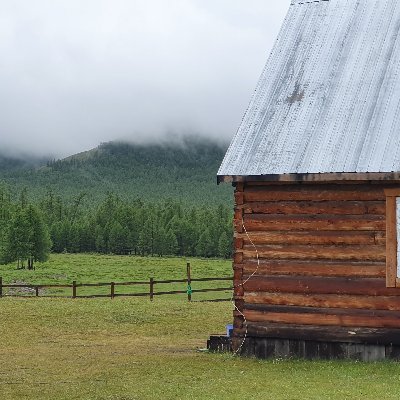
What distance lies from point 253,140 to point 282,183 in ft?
4.30

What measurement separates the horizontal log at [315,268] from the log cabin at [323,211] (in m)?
0.02

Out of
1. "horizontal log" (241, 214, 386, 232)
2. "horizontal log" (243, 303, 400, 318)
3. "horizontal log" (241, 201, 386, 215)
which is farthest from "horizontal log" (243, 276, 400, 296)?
"horizontal log" (241, 201, 386, 215)

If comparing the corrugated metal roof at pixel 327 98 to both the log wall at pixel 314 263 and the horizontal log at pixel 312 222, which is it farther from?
the horizontal log at pixel 312 222

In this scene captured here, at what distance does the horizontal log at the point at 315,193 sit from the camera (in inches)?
610

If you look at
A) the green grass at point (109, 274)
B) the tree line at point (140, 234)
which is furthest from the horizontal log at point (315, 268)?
the tree line at point (140, 234)

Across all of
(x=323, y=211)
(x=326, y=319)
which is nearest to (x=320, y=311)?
(x=326, y=319)

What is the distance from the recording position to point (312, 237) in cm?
1605

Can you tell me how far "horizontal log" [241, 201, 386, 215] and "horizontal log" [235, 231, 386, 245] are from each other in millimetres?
420

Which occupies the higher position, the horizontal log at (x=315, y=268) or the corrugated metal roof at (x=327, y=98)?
the corrugated metal roof at (x=327, y=98)

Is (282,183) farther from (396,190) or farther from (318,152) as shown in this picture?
(396,190)

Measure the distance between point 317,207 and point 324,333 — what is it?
261 cm

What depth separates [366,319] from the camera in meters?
15.5

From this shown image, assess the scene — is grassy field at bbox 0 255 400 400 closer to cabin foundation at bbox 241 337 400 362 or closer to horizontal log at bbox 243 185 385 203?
cabin foundation at bbox 241 337 400 362

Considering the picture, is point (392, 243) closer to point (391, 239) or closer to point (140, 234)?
point (391, 239)
